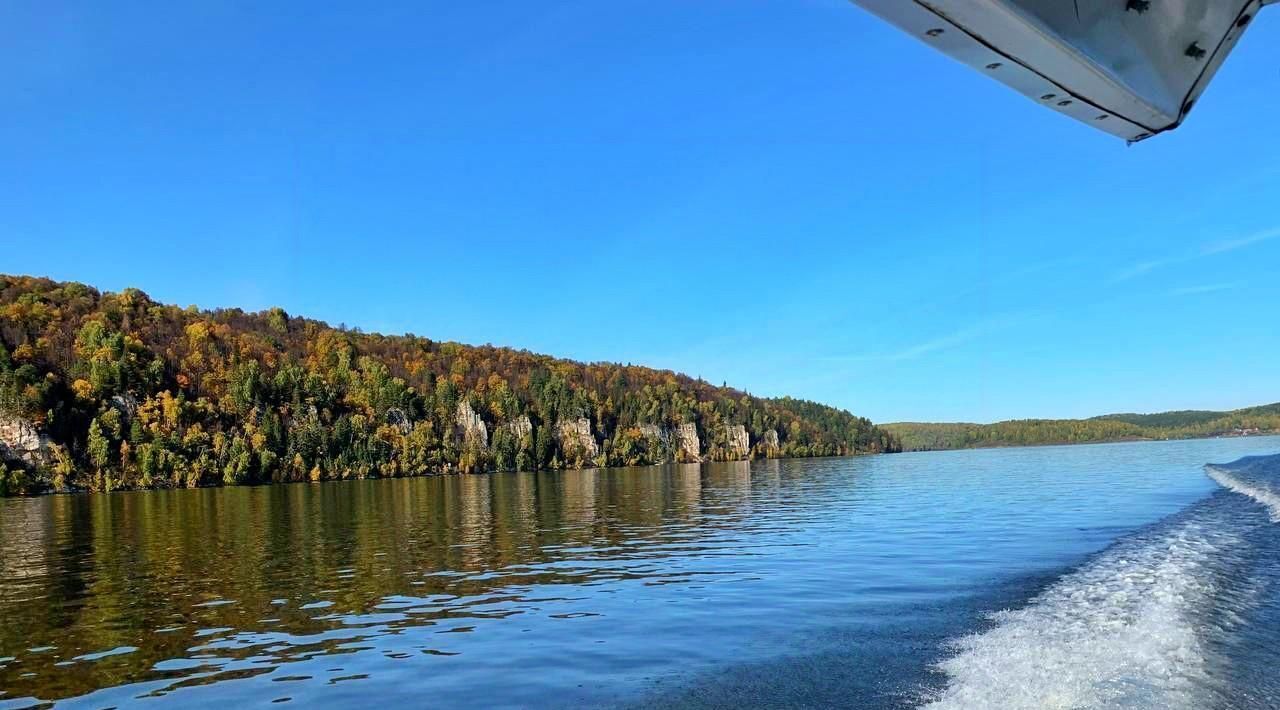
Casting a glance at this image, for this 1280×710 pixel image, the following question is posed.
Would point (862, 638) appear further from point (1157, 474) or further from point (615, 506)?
point (1157, 474)

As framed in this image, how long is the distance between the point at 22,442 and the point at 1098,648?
16531cm

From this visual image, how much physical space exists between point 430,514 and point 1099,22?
53646mm

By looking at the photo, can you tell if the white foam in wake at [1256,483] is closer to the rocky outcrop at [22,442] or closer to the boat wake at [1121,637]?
the boat wake at [1121,637]

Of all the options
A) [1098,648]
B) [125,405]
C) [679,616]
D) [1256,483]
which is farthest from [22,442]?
[1098,648]

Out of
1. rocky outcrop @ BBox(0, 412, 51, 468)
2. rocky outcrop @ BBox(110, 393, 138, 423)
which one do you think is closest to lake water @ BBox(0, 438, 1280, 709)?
rocky outcrop @ BBox(0, 412, 51, 468)

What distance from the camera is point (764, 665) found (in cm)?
1330

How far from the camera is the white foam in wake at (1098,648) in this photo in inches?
421

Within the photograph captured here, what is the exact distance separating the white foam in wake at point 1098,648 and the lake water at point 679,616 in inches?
2.5

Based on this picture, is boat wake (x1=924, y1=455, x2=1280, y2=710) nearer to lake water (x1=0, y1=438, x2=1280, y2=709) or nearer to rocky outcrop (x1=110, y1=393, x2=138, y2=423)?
lake water (x1=0, y1=438, x2=1280, y2=709)

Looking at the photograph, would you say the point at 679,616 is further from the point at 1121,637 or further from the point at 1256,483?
the point at 1256,483

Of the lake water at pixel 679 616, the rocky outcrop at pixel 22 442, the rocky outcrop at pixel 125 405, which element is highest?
the rocky outcrop at pixel 125 405

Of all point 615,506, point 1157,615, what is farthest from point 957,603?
point 615,506

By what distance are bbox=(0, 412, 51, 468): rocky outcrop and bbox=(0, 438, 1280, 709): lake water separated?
401ft

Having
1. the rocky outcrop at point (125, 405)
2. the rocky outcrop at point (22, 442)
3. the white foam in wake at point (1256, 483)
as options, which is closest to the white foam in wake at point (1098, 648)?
the white foam in wake at point (1256, 483)
